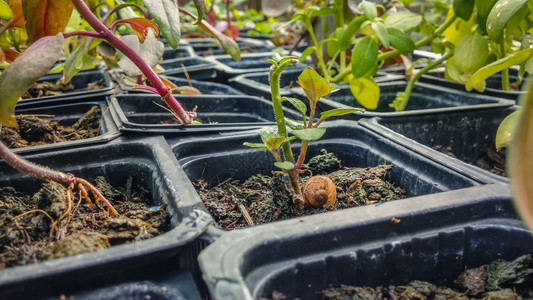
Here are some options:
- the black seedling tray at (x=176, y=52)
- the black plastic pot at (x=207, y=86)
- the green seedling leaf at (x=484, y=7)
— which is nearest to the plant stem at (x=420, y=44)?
the green seedling leaf at (x=484, y=7)

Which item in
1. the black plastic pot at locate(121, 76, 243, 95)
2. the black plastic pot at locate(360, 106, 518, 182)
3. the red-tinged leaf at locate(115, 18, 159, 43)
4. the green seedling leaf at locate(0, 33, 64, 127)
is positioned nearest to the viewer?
the green seedling leaf at locate(0, 33, 64, 127)

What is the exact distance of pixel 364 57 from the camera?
116 centimetres

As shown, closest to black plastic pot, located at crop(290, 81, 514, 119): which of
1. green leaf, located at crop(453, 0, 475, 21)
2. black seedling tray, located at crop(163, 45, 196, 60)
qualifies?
green leaf, located at crop(453, 0, 475, 21)

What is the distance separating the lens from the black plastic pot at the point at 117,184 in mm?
478

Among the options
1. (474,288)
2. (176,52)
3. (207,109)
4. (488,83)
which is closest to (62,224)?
(474,288)

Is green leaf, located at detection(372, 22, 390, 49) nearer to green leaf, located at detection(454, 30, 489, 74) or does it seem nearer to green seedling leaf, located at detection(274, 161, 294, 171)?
green leaf, located at detection(454, 30, 489, 74)

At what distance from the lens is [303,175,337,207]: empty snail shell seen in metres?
0.73

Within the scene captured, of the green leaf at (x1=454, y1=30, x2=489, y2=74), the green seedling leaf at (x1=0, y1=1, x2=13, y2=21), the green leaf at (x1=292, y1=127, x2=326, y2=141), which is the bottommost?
the green leaf at (x1=292, y1=127, x2=326, y2=141)

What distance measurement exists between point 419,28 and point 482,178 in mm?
955

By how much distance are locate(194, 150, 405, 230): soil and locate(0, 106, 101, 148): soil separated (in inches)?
14.0

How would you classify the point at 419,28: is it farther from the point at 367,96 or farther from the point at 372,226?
the point at 372,226

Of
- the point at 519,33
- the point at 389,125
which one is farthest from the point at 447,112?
the point at 519,33

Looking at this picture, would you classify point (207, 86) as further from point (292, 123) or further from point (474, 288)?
point (474, 288)

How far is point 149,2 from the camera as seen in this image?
75cm
